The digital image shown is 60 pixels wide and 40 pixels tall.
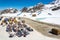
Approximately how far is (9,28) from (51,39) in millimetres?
10103

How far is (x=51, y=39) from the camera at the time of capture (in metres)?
20.0

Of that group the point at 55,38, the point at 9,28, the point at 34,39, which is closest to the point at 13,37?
the point at 34,39

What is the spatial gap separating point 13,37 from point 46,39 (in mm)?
5707

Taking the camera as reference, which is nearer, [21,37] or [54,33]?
[21,37]

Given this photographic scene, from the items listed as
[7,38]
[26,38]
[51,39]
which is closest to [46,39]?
[51,39]

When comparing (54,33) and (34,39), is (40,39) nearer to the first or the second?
(34,39)

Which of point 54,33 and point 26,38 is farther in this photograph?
point 54,33

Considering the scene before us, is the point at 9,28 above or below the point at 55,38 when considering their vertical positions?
above

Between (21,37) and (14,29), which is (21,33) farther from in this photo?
(14,29)

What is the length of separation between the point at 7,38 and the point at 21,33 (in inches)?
110

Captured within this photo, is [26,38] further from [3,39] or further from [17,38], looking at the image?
[3,39]

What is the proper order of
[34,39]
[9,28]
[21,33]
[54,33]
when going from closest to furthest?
[34,39], [21,33], [54,33], [9,28]

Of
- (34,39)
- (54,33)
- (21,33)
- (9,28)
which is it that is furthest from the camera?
(9,28)

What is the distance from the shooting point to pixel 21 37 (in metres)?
21.0
